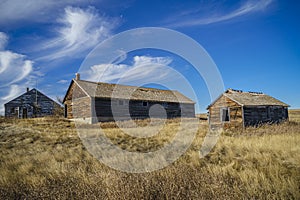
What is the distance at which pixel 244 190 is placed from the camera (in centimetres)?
376

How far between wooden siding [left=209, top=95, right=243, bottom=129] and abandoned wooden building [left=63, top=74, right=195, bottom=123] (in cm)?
876

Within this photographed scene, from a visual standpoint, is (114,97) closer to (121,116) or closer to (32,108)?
(121,116)

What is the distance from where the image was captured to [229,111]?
19.5 metres

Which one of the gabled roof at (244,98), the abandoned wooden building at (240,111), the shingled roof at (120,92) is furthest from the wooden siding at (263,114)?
the shingled roof at (120,92)

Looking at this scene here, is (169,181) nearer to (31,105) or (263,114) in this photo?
(263,114)

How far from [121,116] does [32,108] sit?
18.4 metres

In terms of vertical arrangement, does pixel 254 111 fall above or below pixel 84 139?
above

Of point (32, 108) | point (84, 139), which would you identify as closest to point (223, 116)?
point (84, 139)

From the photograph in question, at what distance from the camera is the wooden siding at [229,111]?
60.8 ft

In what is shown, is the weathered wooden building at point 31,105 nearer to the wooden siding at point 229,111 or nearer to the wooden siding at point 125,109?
the wooden siding at point 125,109

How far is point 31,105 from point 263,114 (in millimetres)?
33807

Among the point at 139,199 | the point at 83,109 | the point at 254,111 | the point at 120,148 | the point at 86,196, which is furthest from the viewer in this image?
the point at 83,109

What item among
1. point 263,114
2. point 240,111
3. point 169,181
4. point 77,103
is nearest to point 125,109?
point 77,103

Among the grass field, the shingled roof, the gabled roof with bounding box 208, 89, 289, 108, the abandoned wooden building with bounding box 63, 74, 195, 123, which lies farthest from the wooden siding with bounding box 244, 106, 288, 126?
the shingled roof
